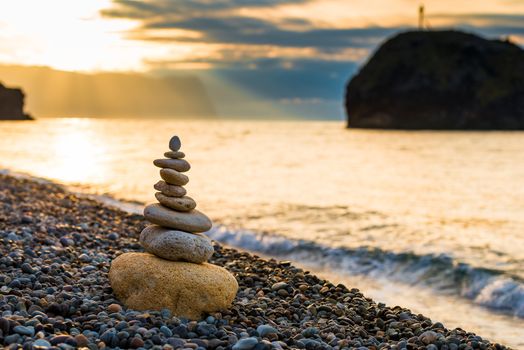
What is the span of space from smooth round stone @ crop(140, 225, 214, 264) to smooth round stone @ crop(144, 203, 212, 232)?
0.40 feet

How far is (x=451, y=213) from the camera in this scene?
22594 millimetres

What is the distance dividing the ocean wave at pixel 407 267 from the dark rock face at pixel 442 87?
462 ft

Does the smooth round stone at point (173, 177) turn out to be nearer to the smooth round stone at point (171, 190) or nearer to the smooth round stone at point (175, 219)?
the smooth round stone at point (171, 190)

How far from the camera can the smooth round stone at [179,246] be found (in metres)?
8.57

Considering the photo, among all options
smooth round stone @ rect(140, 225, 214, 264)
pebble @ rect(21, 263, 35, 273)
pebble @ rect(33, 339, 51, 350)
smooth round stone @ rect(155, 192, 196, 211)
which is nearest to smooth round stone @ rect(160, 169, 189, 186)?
smooth round stone @ rect(155, 192, 196, 211)

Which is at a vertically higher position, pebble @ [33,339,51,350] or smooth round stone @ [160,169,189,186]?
smooth round stone @ [160,169,189,186]

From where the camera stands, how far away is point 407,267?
14.3 metres

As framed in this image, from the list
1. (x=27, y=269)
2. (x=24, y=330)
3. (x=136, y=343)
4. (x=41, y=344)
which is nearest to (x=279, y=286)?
(x=27, y=269)

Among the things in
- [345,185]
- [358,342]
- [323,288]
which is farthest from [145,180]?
[358,342]

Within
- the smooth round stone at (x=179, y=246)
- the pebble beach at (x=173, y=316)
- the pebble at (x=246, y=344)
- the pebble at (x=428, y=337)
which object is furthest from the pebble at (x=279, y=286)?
the pebble at (x=246, y=344)

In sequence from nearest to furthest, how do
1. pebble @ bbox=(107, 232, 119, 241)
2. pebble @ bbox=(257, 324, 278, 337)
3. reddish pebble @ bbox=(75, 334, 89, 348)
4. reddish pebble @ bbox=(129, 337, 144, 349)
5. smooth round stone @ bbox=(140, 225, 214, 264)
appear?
reddish pebble @ bbox=(75, 334, 89, 348) → reddish pebble @ bbox=(129, 337, 144, 349) → pebble @ bbox=(257, 324, 278, 337) → smooth round stone @ bbox=(140, 225, 214, 264) → pebble @ bbox=(107, 232, 119, 241)

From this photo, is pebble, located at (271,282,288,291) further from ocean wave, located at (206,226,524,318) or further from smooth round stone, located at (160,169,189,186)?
ocean wave, located at (206,226,524,318)

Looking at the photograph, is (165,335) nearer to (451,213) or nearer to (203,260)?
(203,260)

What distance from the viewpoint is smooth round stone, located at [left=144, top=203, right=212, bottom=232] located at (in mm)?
8844
